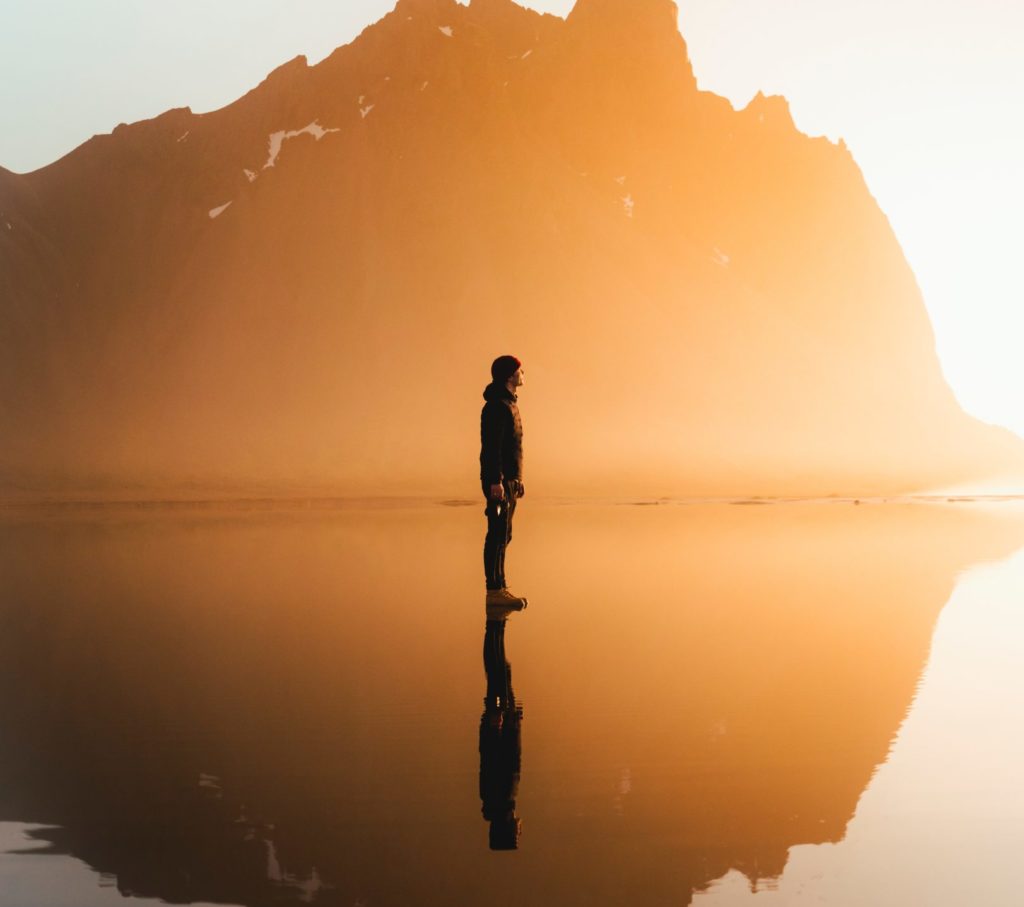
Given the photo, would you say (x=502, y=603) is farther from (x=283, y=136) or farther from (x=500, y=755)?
(x=283, y=136)

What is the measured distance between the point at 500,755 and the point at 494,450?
8.33m

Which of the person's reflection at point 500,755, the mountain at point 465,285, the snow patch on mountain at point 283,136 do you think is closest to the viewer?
the person's reflection at point 500,755

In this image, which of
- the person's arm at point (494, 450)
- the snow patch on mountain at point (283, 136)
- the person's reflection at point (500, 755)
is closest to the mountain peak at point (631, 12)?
the snow patch on mountain at point (283, 136)

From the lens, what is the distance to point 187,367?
157 meters

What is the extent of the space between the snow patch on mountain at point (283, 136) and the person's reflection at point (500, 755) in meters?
169

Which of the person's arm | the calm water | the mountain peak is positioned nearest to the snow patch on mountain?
the mountain peak

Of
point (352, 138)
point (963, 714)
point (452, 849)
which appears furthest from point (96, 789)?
point (352, 138)

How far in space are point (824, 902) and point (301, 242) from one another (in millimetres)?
161477

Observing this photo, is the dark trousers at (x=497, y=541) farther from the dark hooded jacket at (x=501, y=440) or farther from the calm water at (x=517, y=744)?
the calm water at (x=517, y=744)

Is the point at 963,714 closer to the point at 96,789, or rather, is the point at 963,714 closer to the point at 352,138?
the point at 96,789

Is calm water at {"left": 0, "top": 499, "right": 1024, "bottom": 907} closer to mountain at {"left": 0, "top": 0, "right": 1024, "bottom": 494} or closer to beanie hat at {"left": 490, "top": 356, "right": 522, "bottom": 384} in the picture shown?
beanie hat at {"left": 490, "top": 356, "right": 522, "bottom": 384}

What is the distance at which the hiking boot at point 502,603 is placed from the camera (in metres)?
14.9

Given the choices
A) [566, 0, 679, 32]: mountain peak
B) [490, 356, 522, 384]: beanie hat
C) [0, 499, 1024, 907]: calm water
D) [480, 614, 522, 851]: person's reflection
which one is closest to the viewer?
[0, 499, 1024, 907]: calm water

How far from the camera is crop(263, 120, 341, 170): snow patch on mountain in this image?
173250mm
